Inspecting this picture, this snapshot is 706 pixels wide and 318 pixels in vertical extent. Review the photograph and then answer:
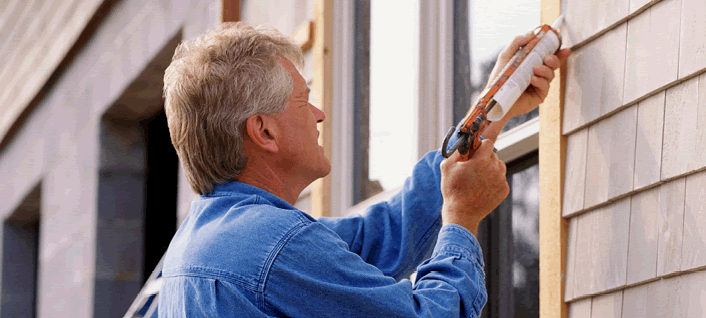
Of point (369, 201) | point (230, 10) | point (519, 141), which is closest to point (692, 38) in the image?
point (519, 141)

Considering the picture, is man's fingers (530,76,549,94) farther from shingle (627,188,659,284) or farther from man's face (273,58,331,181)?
man's face (273,58,331,181)

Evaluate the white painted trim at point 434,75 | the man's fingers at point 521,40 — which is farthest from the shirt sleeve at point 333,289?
the white painted trim at point 434,75

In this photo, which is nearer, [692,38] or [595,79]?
[692,38]

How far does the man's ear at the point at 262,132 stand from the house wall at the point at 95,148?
3393mm

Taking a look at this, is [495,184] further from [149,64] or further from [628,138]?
[149,64]

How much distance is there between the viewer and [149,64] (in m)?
5.24

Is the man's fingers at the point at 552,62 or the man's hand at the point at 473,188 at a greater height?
the man's fingers at the point at 552,62

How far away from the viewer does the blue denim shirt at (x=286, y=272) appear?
1367 millimetres

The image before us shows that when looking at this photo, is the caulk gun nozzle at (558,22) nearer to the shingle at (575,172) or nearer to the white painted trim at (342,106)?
the shingle at (575,172)

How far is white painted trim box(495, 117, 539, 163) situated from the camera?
2.17m

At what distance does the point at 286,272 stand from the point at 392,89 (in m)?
1.64

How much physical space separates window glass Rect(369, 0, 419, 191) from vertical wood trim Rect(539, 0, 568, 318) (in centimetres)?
78

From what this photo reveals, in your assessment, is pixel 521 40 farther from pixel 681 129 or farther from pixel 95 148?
pixel 95 148

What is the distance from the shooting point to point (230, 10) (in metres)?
4.08
